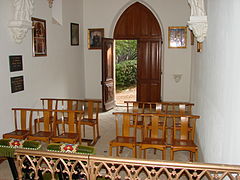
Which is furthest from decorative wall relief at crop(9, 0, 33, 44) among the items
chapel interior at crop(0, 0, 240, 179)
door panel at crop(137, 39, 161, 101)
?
door panel at crop(137, 39, 161, 101)

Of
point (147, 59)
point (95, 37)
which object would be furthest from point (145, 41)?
point (95, 37)

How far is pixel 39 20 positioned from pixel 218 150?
5.32 meters

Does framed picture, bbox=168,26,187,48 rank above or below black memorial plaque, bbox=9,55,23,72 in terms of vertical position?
above

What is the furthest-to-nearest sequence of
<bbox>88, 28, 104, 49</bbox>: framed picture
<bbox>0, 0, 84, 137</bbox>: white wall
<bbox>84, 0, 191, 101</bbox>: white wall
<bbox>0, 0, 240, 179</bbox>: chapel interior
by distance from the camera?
1. <bbox>88, 28, 104, 49</bbox>: framed picture
2. <bbox>84, 0, 191, 101</bbox>: white wall
3. <bbox>0, 0, 84, 137</bbox>: white wall
4. <bbox>0, 0, 240, 179</bbox>: chapel interior

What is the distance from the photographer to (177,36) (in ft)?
28.9

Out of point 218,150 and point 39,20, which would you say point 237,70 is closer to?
point 218,150

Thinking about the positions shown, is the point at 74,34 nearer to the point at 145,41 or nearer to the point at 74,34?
the point at 74,34

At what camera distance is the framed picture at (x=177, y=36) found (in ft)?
28.7

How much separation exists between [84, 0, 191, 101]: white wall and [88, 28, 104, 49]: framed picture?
14 centimetres

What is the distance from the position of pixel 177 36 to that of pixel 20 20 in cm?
523

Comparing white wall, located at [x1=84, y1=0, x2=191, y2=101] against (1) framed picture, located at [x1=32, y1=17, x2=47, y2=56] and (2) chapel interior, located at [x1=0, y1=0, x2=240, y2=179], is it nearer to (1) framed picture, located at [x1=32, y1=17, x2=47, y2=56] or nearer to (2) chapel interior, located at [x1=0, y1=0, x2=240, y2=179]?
(2) chapel interior, located at [x1=0, y1=0, x2=240, y2=179]

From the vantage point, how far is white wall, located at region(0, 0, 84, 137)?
536cm

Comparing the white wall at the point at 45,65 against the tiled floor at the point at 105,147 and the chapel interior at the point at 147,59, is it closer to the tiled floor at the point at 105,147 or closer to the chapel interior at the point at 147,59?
the chapel interior at the point at 147,59

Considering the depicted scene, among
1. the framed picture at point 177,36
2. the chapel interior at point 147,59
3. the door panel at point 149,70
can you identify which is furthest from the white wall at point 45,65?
the framed picture at point 177,36
